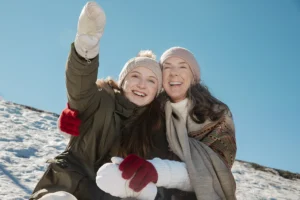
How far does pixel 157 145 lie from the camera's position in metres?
2.66

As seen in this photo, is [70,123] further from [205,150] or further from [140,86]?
[205,150]

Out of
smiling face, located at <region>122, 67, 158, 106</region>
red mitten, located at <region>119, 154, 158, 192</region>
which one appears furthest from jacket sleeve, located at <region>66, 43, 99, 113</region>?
red mitten, located at <region>119, 154, 158, 192</region>

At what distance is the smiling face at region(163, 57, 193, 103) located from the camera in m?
2.77

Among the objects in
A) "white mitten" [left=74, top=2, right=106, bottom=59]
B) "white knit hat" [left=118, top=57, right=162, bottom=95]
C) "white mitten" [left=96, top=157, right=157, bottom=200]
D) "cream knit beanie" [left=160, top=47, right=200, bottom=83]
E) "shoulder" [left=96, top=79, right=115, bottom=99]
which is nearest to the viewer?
"white mitten" [left=96, top=157, right=157, bottom=200]

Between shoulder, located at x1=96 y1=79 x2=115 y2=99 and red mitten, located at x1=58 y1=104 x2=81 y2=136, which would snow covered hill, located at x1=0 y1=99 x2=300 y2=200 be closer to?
red mitten, located at x1=58 y1=104 x2=81 y2=136

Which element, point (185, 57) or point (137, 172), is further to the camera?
point (185, 57)

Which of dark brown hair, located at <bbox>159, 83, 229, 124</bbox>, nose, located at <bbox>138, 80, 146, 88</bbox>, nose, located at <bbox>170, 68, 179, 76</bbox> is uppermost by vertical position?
nose, located at <bbox>170, 68, 179, 76</bbox>

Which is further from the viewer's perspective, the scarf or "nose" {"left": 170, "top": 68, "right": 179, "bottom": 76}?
"nose" {"left": 170, "top": 68, "right": 179, "bottom": 76}

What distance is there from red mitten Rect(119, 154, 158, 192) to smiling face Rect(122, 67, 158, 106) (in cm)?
69

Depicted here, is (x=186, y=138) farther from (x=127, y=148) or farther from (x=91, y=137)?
(x=91, y=137)

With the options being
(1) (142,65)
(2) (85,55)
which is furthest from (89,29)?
(1) (142,65)

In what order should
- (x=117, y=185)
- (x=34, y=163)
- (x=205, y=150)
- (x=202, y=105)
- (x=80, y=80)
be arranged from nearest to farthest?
(x=117, y=185) < (x=80, y=80) < (x=205, y=150) < (x=202, y=105) < (x=34, y=163)

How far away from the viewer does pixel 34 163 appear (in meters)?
4.17

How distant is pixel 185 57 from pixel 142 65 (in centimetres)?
38
